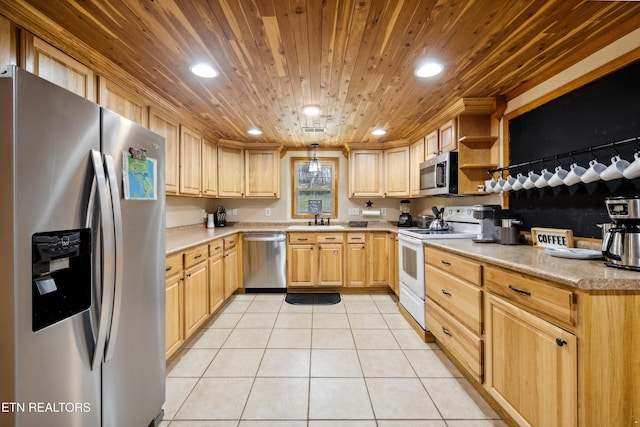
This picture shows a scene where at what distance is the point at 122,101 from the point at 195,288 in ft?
5.32

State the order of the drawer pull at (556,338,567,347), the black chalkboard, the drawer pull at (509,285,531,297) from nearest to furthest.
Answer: the drawer pull at (556,338,567,347)
the drawer pull at (509,285,531,297)
the black chalkboard

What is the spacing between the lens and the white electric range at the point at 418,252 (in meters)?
2.56

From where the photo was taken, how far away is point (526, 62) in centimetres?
188

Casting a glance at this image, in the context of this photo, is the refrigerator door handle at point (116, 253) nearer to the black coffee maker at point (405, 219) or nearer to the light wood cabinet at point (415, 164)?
the light wood cabinet at point (415, 164)

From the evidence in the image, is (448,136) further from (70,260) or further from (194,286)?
(70,260)

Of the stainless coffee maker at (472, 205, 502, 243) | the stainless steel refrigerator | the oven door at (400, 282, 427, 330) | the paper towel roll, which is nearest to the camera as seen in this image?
the stainless steel refrigerator

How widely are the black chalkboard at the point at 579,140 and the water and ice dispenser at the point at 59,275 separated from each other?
2647 mm

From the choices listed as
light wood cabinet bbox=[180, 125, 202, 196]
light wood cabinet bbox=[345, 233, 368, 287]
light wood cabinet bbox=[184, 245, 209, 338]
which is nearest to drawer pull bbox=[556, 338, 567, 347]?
light wood cabinet bbox=[184, 245, 209, 338]

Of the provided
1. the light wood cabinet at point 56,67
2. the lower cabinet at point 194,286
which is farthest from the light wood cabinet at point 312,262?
the light wood cabinet at point 56,67

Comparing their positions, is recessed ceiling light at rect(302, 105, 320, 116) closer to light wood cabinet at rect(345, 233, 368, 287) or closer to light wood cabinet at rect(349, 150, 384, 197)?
light wood cabinet at rect(349, 150, 384, 197)

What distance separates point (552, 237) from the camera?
6.19 feet

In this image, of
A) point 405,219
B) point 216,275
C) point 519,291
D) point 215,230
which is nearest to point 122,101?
point 216,275

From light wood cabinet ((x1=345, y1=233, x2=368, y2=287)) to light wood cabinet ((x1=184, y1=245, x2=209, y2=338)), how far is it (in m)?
1.90

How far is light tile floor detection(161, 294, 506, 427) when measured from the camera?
→ 1.58m
